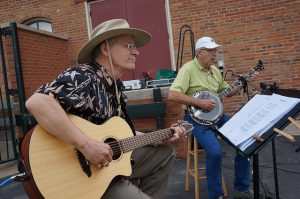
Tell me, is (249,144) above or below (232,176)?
above

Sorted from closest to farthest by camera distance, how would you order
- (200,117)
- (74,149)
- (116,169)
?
(74,149) < (116,169) < (200,117)

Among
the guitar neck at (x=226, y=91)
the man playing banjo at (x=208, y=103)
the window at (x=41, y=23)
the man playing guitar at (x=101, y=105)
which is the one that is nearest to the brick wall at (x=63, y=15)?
the window at (x=41, y=23)

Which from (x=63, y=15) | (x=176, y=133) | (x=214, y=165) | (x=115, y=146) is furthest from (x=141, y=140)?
(x=63, y=15)

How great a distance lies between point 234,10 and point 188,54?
52.3 inches

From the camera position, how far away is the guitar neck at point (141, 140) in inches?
93.5

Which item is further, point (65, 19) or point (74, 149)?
point (65, 19)

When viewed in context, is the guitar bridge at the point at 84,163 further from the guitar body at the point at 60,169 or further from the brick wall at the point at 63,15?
the brick wall at the point at 63,15

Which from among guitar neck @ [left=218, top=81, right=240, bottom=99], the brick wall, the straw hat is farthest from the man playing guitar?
the brick wall

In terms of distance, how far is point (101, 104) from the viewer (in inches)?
92.4

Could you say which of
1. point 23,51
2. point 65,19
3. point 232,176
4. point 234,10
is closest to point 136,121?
point 232,176

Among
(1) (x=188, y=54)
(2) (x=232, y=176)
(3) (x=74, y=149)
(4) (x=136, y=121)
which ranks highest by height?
(1) (x=188, y=54)

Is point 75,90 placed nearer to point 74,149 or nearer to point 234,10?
point 74,149

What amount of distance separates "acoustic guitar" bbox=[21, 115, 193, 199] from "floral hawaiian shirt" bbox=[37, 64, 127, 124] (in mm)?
90

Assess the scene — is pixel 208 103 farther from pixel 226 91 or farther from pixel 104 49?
pixel 104 49
